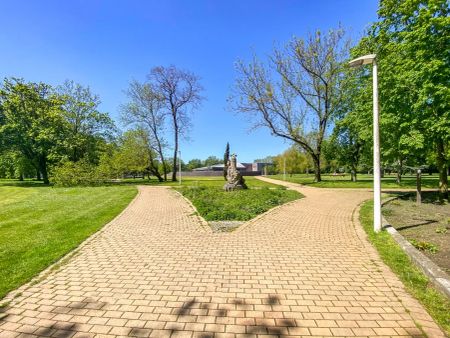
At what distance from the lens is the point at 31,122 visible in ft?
101

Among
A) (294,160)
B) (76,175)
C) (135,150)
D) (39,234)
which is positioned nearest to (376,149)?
(39,234)

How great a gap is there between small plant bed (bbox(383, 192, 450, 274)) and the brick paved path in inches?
44.8

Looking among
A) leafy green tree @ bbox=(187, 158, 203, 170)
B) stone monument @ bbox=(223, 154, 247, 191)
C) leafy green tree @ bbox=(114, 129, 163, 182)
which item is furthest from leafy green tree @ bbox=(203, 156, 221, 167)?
stone monument @ bbox=(223, 154, 247, 191)

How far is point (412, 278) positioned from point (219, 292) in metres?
3.19

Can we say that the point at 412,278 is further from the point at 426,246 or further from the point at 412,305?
the point at 426,246

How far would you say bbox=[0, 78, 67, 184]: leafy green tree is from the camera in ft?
96.7

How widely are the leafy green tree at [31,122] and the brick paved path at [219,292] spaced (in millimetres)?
28481

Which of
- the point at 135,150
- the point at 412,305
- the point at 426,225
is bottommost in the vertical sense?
the point at 412,305

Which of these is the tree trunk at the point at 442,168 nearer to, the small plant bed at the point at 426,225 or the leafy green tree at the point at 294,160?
the small plant bed at the point at 426,225

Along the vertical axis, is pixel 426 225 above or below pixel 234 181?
below

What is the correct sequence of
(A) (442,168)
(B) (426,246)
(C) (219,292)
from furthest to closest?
(A) (442,168)
(B) (426,246)
(C) (219,292)

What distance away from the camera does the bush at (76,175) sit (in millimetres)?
25359

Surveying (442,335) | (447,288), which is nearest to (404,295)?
(447,288)

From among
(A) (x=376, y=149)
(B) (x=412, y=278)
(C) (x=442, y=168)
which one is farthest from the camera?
(C) (x=442, y=168)
